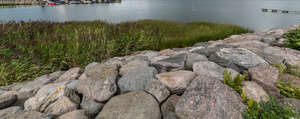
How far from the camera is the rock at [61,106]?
1982 millimetres

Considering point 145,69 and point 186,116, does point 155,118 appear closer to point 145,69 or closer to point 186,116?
point 186,116

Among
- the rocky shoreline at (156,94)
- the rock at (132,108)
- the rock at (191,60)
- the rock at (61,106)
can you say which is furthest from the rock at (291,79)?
the rock at (61,106)

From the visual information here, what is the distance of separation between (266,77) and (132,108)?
6.54ft

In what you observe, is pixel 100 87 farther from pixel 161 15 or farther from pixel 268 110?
pixel 161 15

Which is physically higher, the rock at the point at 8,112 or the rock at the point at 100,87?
the rock at the point at 100,87

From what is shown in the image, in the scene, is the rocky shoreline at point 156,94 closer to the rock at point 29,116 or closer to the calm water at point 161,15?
the rock at point 29,116

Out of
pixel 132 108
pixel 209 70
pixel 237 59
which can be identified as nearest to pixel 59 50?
pixel 132 108

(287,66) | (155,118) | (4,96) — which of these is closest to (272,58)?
(287,66)

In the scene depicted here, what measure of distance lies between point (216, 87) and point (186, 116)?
0.55m

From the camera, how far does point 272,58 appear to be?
2.85 meters

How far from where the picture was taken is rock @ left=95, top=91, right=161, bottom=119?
180 centimetres

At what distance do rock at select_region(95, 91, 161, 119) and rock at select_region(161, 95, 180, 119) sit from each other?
4.6 inches

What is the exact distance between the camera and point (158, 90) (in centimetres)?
212

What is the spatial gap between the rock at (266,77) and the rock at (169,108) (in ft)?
4.12
